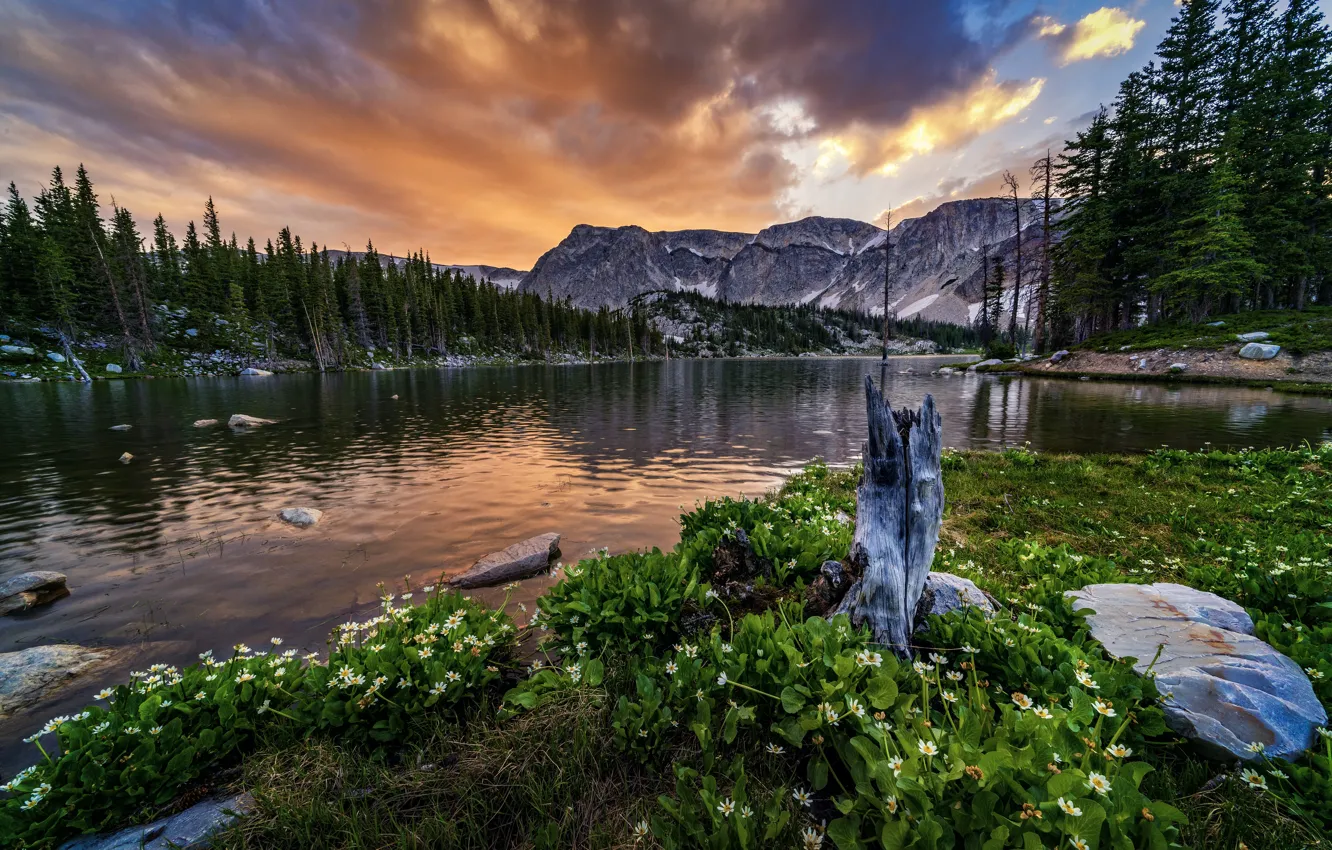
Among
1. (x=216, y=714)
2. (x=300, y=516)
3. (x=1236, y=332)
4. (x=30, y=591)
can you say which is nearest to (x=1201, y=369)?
(x=1236, y=332)

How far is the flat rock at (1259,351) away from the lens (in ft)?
107

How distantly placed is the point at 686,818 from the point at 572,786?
97cm

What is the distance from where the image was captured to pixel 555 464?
18.5 m

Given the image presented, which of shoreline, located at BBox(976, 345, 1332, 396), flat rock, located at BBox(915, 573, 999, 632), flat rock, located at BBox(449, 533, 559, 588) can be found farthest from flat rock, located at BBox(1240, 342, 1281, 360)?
flat rock, located at BBox(449, 533, 559, 588)

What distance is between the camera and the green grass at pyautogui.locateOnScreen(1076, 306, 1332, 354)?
3222cm

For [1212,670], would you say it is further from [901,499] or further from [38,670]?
[38,670]

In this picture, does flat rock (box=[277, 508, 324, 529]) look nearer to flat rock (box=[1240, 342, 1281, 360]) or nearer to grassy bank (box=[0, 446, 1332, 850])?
grassy bank (box=[0, 446, 1332, 850])

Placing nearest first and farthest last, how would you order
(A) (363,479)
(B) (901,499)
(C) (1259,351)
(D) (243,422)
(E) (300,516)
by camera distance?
1. (B) (901,499)
2. (E) (300,516)
3. (A) (363,479)
4. (D) (243,422)
5. (C) (1259,351)

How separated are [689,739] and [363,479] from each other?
1655cm

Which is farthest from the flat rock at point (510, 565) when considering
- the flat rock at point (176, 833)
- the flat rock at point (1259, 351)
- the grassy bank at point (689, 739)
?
the flat rock at point (1259, 351)

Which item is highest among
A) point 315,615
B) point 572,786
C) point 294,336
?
point 294,336

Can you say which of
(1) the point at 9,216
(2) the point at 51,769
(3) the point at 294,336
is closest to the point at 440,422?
(2) the point at 51,769

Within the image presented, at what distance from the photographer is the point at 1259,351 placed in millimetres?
32938

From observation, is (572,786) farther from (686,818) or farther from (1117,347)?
(1117,347)
